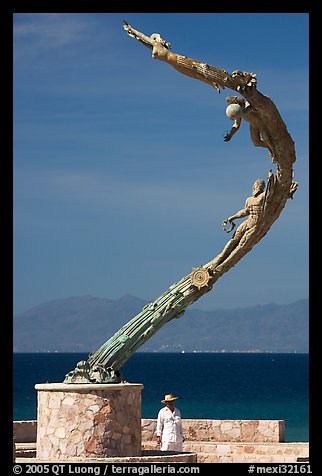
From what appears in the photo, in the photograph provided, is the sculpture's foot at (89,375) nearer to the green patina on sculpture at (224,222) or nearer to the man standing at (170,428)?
the green patina on sculpture at (224,222)

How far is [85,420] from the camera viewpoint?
630 inches

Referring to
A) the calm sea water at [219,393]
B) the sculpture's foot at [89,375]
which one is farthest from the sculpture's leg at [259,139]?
the calm sea water at [219,393]

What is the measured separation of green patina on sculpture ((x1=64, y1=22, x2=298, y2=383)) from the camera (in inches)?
626

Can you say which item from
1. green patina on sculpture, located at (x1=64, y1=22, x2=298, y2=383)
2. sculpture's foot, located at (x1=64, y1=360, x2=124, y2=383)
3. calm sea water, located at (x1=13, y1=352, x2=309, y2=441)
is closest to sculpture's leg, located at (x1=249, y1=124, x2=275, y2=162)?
green patina on sculpture, located at (x1=64, y1=22, x2=298, y2=383)

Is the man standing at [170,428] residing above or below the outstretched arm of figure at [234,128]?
below

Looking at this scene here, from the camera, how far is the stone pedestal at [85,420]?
52.5ft

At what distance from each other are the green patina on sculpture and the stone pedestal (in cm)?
23

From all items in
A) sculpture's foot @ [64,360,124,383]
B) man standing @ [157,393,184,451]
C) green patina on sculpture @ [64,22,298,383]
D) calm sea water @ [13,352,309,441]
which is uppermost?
calm sea water @ [13,352,309,441]

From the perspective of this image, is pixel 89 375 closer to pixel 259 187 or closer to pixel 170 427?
pixel 170 427

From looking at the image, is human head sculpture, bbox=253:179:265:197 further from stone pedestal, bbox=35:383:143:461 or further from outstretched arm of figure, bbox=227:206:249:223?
stone pedestal, bbox=35:383:143:461

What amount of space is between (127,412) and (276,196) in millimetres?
3269

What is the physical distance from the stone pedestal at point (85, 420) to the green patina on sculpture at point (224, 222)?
0.23 m

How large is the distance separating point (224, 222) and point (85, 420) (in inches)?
121

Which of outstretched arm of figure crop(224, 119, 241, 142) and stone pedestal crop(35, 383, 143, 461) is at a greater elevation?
outstretched arm of figure crop(224, 119, 241, 142)
